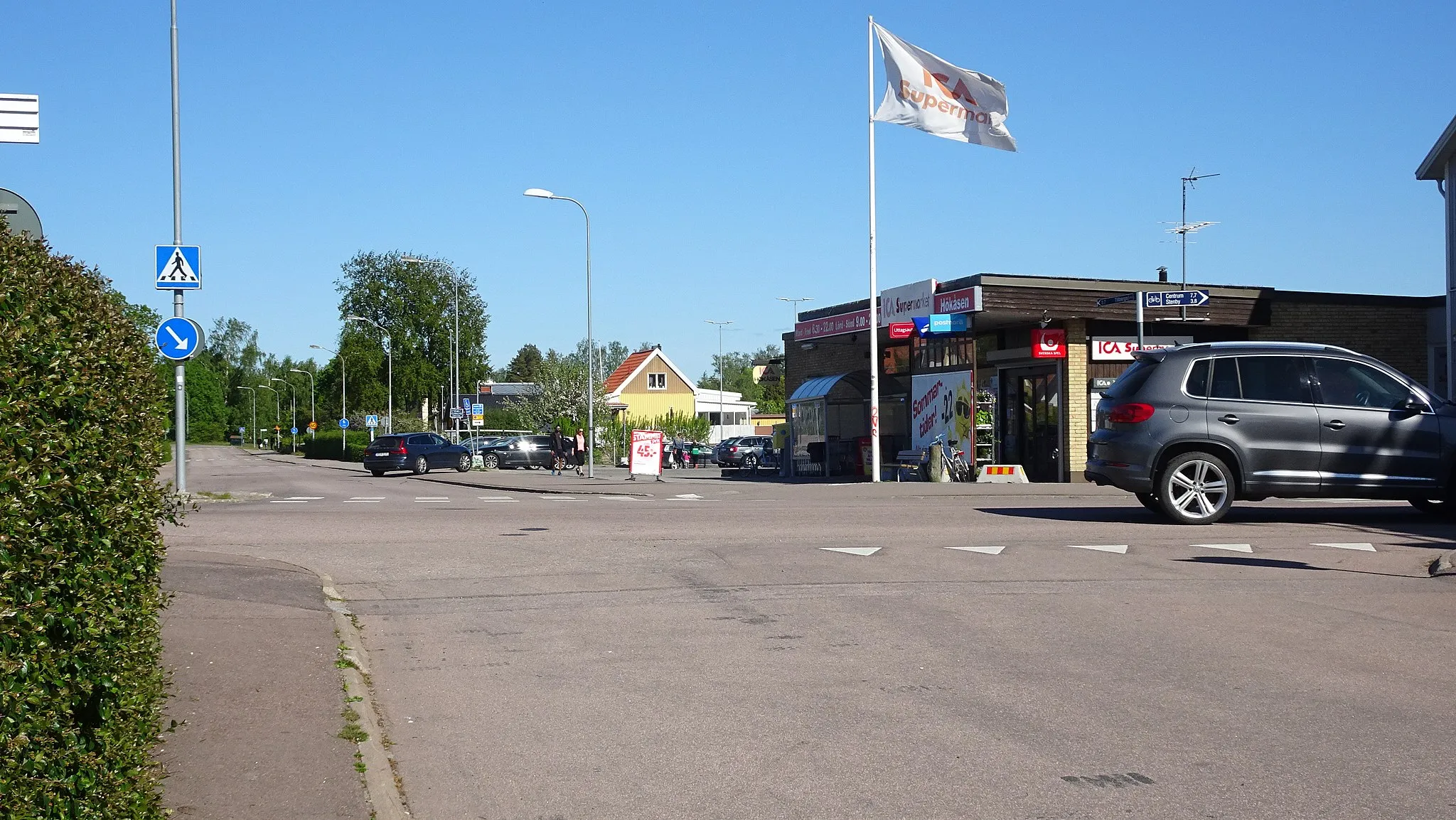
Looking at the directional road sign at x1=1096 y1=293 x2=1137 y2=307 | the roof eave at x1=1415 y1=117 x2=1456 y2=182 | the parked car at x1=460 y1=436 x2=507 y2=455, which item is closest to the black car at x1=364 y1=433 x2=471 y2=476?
the parked car at x1=460 y1=436 x2=507 y2=455

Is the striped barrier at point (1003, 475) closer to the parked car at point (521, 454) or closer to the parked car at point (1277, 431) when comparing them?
the parked car at point (1277, 431)

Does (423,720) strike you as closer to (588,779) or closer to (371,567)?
(588,779)

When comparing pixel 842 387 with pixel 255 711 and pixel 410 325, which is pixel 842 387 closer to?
pixel 255 711

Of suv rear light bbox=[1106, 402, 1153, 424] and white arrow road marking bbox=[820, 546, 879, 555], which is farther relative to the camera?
suv rear light bbox=[1106, 402, 1153, 424]

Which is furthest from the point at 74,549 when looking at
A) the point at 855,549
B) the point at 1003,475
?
the point at 1003,475

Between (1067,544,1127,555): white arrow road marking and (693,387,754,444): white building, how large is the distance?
2829 inches

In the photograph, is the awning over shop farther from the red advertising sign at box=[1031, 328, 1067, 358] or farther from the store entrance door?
the red advertising sign at box=[1031, 328, 1067, 358]

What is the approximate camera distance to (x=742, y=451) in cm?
5506

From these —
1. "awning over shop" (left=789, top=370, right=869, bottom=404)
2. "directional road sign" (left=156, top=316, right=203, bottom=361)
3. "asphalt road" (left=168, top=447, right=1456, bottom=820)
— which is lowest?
"asphalt road" (left=168, top=447, right=1456, bottom=820)

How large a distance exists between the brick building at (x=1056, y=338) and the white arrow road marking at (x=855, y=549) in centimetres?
1572

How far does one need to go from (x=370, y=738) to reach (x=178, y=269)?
18331 millimetres

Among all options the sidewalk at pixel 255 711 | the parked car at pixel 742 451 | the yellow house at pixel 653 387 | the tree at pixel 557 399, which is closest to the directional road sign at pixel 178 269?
the sidewalk at pixel 255 711

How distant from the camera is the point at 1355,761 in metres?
5.25

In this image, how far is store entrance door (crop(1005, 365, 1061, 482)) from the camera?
1150 inches
